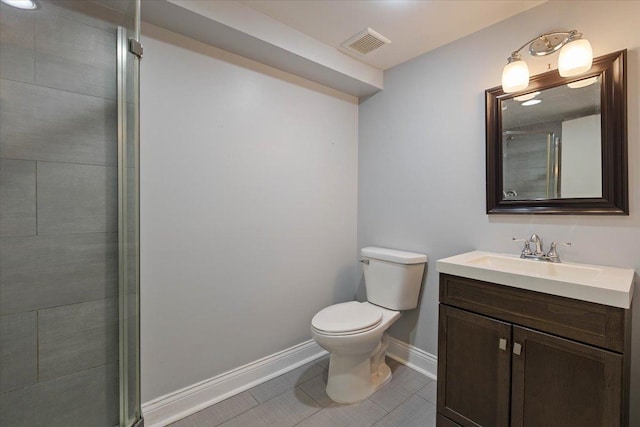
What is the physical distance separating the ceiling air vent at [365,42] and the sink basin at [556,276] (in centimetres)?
141

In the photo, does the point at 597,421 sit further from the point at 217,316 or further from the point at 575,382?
the point at 217,316

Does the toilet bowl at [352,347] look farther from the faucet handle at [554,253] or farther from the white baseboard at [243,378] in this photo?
the faucet handle at [554,253]

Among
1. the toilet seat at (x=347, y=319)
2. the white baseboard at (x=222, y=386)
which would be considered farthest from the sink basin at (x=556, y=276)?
the white baseboard at (x=222, y=386)

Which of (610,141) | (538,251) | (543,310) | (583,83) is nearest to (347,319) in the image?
(543,310)

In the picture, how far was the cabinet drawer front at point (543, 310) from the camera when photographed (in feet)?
3.22

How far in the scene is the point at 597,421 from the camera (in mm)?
993

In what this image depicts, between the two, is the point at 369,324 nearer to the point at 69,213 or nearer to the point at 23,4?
the point at 69,213

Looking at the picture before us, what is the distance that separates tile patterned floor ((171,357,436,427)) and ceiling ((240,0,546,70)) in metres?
2.20

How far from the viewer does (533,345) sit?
44.7 inches

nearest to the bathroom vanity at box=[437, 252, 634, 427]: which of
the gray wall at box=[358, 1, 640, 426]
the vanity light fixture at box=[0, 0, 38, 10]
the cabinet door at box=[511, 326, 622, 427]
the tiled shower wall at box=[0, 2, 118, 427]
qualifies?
the cabinet door at box=[511, 326, 622, 427]

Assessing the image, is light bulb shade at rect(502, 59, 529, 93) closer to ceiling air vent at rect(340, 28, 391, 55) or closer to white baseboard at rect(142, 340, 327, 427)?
ceiling air vent at rect(340, 28, 391, 55)

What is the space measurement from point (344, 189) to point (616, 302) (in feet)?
5.56

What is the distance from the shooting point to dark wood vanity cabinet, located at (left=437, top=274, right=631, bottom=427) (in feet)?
3.24

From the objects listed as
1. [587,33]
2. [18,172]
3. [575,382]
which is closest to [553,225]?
[575,382]
